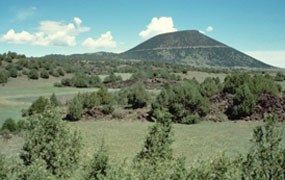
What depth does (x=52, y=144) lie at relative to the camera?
28.6m

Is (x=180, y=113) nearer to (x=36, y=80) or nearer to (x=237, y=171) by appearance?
(x=237, y=171)

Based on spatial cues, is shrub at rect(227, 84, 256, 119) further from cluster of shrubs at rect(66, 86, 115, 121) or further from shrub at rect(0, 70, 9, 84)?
shrub at rect(0, 70, 9, 84)

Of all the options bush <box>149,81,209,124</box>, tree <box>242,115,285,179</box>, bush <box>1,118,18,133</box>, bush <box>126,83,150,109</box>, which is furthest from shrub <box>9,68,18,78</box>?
tree <box>242,115,285,179</box>

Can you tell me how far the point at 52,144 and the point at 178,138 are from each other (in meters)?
22.8

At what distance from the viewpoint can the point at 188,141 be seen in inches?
1845

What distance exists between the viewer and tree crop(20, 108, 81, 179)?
27.7 metres

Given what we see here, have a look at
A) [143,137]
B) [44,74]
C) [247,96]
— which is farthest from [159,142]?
[44,74]

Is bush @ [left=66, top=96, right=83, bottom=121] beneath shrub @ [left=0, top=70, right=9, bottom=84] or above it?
beneath

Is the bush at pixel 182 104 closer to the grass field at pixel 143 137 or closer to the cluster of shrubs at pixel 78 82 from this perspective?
the grass field at pixel 143 137

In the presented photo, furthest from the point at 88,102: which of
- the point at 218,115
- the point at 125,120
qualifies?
the point at 218,115

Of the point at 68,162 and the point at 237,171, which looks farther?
the point at 68,162

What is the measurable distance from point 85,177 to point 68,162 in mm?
2832

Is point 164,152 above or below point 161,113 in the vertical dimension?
below

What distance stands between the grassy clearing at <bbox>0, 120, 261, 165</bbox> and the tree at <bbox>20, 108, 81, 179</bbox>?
678cm
